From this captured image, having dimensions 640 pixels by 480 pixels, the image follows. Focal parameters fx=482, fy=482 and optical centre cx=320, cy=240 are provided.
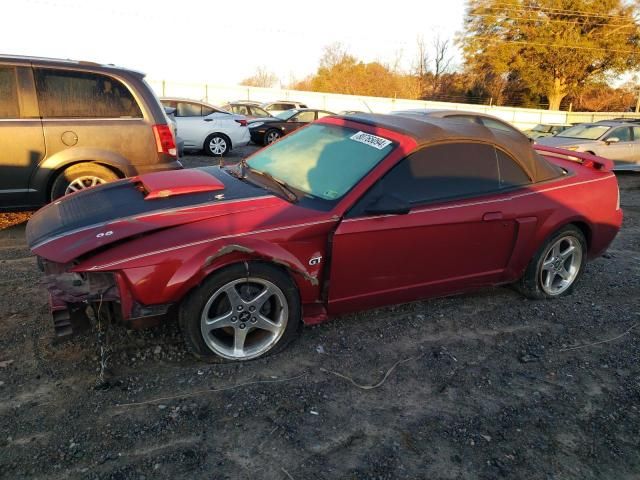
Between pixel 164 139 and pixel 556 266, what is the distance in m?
4.37

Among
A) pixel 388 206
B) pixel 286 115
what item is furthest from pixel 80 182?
pixel 286 115

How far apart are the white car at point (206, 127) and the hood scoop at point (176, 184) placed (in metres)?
9.13

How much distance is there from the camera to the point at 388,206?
10.4 ft

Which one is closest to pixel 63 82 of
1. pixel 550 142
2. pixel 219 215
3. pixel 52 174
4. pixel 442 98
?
pixel 52 174

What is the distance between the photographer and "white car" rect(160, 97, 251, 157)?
40.9ft

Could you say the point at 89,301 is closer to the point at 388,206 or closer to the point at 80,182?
the point at 388,206

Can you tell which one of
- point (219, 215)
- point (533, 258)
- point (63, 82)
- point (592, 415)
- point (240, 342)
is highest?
point (63, 82)

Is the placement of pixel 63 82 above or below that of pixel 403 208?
above

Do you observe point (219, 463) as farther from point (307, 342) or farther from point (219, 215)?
point (219, 215)

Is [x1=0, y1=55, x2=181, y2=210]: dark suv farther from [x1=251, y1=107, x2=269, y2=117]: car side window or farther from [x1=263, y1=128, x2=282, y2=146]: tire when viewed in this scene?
[x1=251, y1=107, x2=269, y2=117]: car side window

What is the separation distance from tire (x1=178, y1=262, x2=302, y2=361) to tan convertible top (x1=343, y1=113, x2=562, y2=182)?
1.49 meters

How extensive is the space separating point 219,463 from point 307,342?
1.21m

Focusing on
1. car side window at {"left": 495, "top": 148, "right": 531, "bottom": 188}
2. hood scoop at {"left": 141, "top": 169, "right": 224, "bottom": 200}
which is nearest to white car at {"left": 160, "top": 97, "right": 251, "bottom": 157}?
hood scoop at {"left": 141, "top": 169, "right": 224, "bottom": 200}

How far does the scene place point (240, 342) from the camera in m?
3.08
